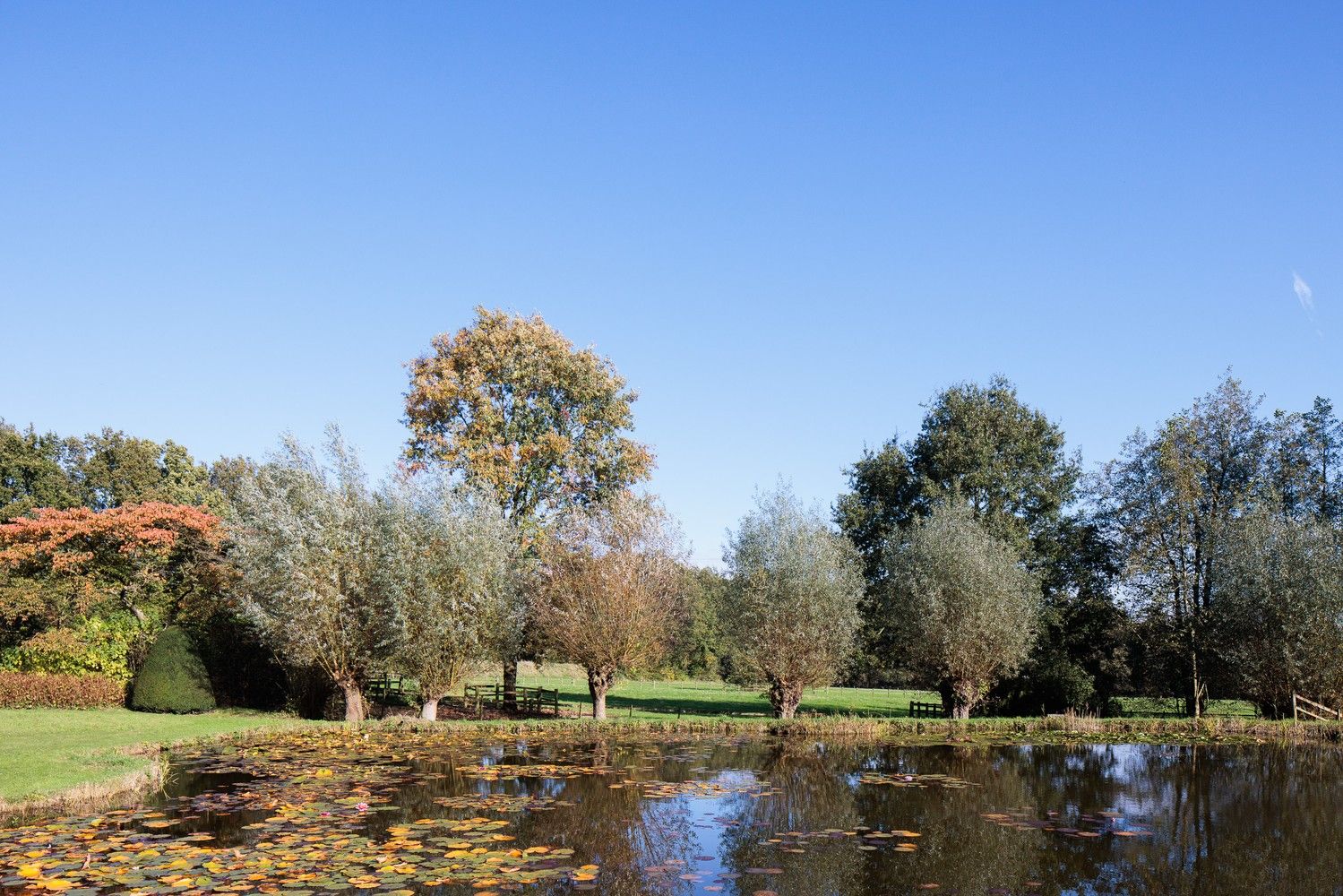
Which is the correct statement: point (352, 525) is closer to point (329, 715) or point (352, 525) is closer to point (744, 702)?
point (329, 715)

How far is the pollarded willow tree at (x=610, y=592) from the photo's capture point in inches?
1218

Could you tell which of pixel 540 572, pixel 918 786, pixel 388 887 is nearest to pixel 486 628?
pixel 540 572

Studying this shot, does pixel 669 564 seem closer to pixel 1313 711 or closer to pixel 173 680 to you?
pixel 173 680

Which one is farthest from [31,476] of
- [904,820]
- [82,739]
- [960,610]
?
Result: [904,820]

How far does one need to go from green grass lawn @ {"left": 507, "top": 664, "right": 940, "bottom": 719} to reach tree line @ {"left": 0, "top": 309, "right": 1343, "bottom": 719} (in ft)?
7.87

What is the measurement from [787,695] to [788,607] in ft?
10.4

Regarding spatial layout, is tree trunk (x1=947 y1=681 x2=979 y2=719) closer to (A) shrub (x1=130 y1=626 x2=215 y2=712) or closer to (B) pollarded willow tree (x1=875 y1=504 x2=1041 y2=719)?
(B) pollarded willow tree (x1=875 y1=504 x2=1041 y2=719)

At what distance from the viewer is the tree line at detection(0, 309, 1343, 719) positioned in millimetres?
28766

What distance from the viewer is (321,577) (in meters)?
27.9

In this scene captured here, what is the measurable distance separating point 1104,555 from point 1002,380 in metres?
8.81

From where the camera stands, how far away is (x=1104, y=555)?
135 ft

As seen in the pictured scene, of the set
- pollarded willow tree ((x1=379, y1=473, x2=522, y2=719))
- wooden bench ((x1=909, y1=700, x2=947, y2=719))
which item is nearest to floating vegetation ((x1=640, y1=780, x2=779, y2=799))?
pollarded willow tree ((x1=379, y1=473, x2=522, y2=719))

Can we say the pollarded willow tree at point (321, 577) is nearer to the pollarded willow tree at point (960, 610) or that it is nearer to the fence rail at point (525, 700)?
the fence rail at point (525, 700)

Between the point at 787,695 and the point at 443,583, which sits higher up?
the point at 443,583
